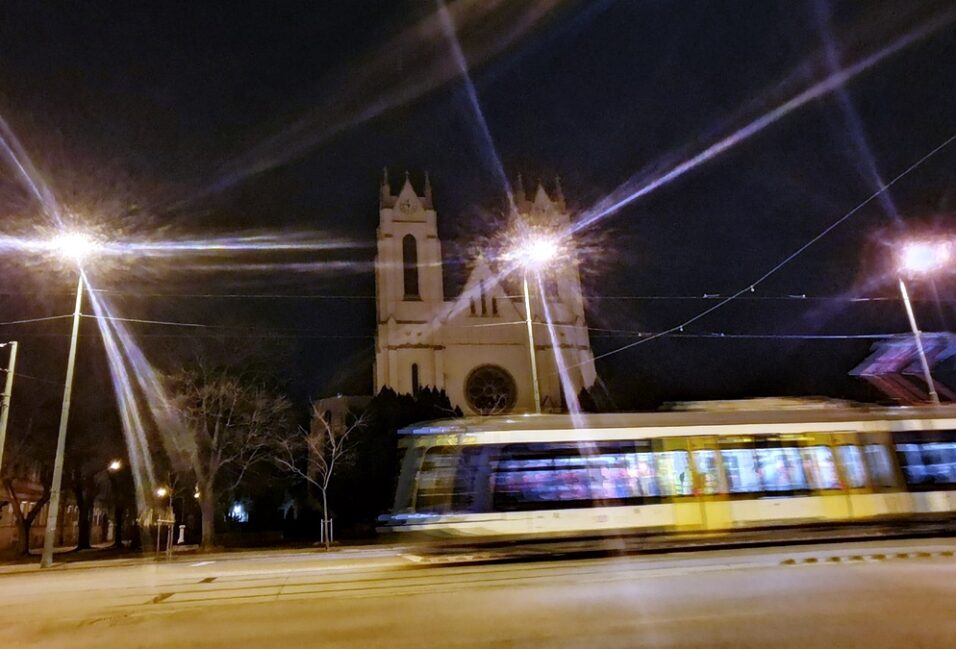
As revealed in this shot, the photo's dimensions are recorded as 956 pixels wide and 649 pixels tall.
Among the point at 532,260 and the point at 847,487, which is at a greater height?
the point at 532,260

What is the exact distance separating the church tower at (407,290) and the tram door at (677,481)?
34069mm

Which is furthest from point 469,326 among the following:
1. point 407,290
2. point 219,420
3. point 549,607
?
point 549,607

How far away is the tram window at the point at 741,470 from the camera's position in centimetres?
1327

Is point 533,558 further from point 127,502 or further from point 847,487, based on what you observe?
point 127,502

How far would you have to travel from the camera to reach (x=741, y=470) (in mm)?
13352

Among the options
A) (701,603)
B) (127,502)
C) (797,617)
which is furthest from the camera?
(127,502)

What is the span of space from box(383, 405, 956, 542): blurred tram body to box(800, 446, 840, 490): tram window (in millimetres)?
21

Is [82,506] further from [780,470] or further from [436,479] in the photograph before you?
[780,470]

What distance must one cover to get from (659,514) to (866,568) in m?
4.35

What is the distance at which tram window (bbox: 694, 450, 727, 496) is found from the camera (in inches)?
518

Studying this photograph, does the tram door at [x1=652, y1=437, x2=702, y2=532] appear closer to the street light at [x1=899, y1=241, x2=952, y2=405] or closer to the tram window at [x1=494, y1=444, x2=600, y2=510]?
the tram window at [x1=494, y1=444, x2=600, y2=510]

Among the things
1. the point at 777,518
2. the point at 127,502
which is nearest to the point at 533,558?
the point at 777,518

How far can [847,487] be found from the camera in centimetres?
1362

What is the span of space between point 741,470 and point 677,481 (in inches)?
56.1
